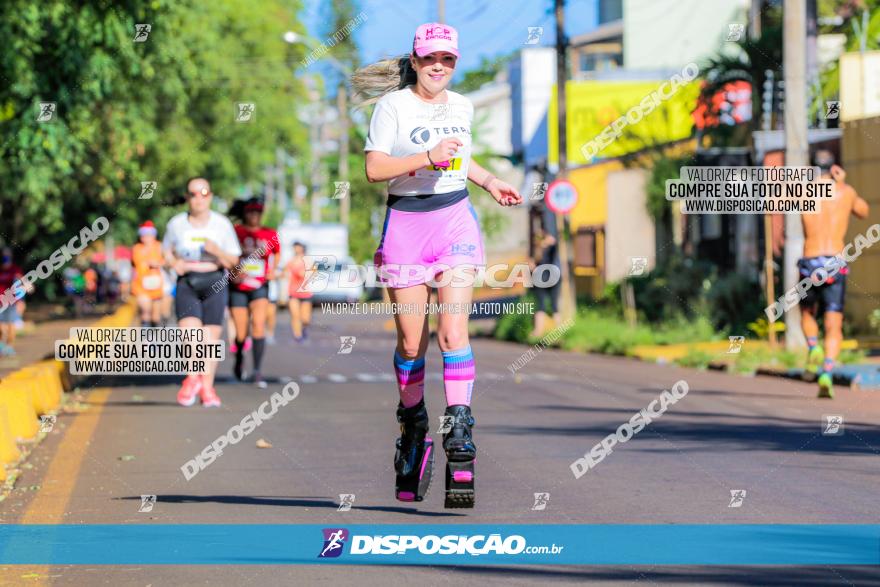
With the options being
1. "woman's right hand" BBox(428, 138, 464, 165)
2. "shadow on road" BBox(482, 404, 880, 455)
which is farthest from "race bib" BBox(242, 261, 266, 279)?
"woman's right hand" BBox(428, 138, 464, 165)

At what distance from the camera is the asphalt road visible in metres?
6.41

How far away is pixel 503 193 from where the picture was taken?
763 centimetres

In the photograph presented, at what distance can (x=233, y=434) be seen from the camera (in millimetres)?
12094

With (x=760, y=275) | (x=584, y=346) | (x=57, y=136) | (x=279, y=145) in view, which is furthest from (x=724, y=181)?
(x=279, y=145)

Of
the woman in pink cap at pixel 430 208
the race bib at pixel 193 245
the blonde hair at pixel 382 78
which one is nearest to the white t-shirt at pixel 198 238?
the race bib at pixel 193 245

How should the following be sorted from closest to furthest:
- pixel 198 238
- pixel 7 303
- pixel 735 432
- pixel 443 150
Answer: 1. pixel 443 150
2. pixel 735 432
3. pixel 198 238
4. pixel 7 303

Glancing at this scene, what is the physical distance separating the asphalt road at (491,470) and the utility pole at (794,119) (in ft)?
11.5

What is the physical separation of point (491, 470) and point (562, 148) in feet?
68.1

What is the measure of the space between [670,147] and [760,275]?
9.60 meters

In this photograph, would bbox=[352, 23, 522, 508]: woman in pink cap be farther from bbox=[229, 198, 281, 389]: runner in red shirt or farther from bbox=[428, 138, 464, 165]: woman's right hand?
bbox=[229, 198, 281, 389]: runner in red shirt

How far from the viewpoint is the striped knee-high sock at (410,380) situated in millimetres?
7746

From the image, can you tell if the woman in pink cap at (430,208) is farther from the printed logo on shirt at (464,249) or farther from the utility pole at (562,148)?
the utility pole at (562,148)

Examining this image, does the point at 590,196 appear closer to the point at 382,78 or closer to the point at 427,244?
the point at 382,78

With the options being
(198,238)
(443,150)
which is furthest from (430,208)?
(198,238)
